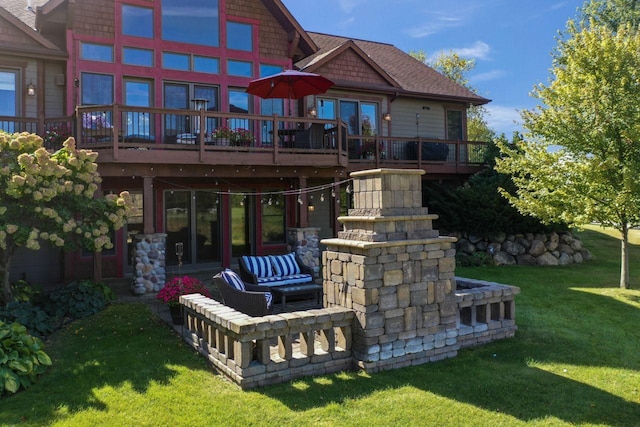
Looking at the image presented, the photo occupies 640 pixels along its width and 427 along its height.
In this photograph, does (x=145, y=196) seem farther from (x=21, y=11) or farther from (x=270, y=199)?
(x=21, y=11)

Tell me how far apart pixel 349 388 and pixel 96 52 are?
10.4 m

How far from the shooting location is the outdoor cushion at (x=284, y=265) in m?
9.60

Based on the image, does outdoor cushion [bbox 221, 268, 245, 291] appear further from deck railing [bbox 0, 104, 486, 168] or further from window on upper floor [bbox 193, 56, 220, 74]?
window on upper floor [bbox 193, 56, 220, 74]

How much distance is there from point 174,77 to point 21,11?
5.25 m

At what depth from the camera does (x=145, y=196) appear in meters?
10.1

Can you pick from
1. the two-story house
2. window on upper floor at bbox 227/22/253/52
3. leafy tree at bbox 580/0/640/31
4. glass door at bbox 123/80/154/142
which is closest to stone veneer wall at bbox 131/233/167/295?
the two-story house

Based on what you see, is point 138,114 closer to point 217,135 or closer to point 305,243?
point 217,135

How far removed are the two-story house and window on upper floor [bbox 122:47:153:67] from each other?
3 cm

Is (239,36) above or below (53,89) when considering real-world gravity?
above

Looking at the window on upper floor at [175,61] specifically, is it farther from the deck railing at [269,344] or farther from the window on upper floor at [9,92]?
the deck railing at [269,344]

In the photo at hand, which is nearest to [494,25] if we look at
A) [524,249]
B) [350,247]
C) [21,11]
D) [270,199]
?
[524,249]

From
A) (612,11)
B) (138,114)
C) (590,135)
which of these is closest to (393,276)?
(590,135)

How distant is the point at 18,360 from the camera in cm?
550

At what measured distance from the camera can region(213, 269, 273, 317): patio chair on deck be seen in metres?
6.97
